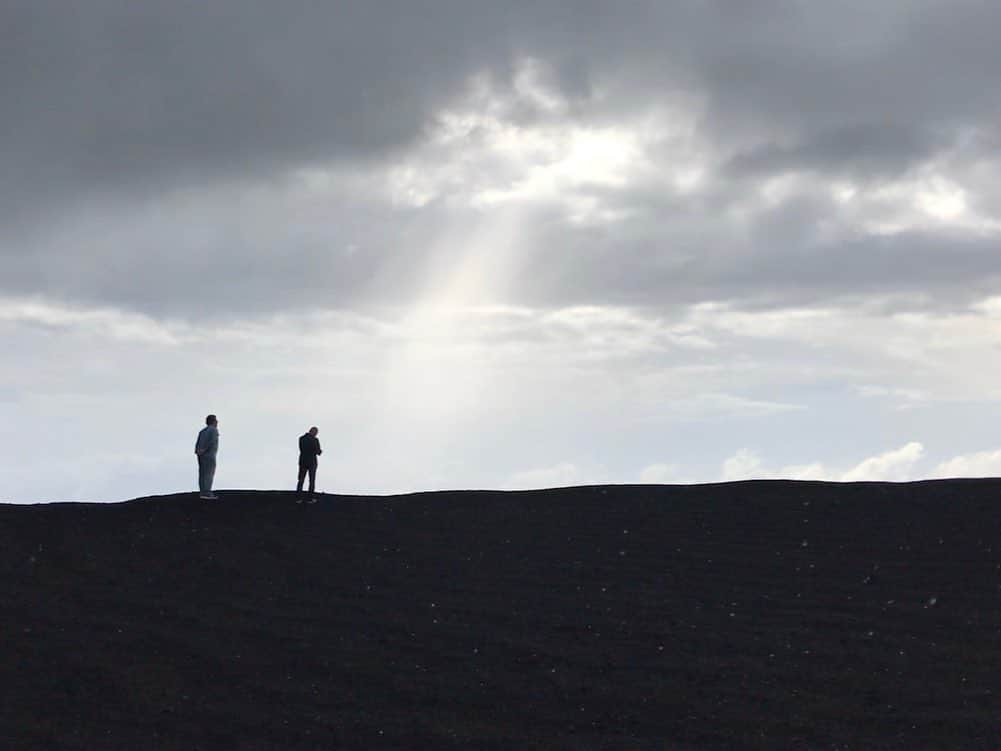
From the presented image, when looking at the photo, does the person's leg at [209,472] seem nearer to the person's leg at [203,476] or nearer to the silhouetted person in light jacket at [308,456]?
the person's leg at [203,476]

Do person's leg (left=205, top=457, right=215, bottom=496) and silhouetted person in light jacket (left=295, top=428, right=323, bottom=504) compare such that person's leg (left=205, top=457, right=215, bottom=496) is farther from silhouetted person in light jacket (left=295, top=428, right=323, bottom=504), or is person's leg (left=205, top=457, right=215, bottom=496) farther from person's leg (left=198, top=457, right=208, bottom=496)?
silhouetted person in light jacket (left=295, top=428, right=323, bottom=504)

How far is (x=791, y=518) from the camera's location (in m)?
24.2

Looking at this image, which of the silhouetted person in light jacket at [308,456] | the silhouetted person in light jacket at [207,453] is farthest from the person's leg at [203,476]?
the silhouetted person in light jacket at [308,456]

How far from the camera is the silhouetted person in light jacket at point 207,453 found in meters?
26.9

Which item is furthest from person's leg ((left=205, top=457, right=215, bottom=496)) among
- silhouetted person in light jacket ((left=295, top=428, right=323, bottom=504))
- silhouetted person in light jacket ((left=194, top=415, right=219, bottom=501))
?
silhouetted person in light jacket ((left=295, top=428, right=323, bottom=504))

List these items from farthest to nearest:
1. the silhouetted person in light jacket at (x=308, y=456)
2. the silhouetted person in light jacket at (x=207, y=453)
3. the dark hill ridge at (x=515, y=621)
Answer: the silhouetted person in light jacket at (x=308, y=456)
the silhouetted person in light jacket at (x=207, y=453)
the dark hill ridge at (x=515, y=621)

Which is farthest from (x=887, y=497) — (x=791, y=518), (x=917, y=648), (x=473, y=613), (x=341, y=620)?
(x=341, y=620)

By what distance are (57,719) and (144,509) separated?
37.9 feet

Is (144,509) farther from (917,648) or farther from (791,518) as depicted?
(917,648)

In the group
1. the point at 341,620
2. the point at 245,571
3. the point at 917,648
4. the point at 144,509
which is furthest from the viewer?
the point at 144,509

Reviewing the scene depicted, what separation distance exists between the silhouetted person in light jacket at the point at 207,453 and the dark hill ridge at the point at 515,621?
2.31ft

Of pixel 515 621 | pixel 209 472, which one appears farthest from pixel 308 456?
pixel 515 621

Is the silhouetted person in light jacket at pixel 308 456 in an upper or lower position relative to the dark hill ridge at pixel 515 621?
upper

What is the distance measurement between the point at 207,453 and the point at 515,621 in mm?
10779
